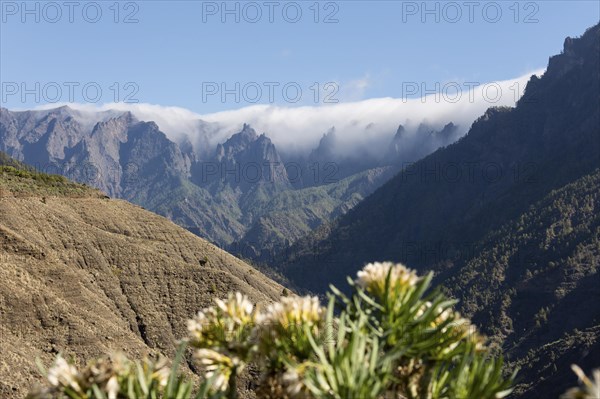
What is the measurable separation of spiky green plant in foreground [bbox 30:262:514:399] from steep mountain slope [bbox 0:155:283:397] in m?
38.0

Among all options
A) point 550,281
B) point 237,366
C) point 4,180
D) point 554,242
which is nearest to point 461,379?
point 237,366

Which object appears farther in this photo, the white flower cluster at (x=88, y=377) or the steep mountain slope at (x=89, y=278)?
the steep mountain slope at (x=89, y=278)

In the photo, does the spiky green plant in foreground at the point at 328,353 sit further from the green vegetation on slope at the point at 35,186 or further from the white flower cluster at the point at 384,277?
the green vegetation on slope at the point at 35,186

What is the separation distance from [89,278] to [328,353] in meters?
67.2

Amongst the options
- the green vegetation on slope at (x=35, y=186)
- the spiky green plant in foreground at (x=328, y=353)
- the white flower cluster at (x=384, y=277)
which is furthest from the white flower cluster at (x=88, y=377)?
the green vegetation on slope at (x=35, y=186)

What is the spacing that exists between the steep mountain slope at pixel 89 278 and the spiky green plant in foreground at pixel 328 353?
125 ft

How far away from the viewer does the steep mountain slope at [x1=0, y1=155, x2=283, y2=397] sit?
5062 cm

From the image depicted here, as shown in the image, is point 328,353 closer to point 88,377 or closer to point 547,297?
point 88,377

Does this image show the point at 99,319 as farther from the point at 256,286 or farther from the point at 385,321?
the point at 385,321

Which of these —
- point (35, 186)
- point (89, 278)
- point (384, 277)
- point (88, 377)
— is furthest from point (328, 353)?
point (35, 186)

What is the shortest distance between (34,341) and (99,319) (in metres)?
8.89

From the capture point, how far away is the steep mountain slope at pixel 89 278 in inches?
1993

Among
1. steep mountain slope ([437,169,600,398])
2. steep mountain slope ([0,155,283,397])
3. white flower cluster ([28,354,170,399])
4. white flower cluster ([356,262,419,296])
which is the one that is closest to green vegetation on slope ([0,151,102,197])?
steep mountain slope ([0,155,283,397])

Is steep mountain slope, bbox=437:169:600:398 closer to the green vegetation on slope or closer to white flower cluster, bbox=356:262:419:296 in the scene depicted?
the green vegetation on slope
